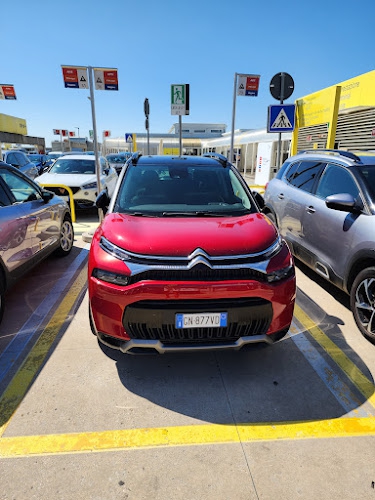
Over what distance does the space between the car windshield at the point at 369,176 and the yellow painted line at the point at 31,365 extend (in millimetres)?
3568

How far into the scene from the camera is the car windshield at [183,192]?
128 inches

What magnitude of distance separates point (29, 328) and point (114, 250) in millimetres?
1681

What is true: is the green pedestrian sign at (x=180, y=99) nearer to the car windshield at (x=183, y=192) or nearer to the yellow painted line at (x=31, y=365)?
the car windshield at (x=183, y=192)

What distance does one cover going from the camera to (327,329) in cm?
359

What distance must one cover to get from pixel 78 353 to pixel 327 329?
254cm

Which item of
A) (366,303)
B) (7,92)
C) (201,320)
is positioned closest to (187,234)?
(201,320)

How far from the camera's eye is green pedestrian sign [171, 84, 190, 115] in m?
9.48

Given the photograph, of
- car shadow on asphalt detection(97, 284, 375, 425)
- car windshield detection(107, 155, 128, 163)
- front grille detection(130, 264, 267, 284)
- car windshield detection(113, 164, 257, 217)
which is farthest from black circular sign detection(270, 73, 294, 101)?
car windshield detection(107, 155, 128, 163)

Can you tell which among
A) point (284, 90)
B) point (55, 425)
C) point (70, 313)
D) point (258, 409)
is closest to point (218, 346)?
point (258, 409)

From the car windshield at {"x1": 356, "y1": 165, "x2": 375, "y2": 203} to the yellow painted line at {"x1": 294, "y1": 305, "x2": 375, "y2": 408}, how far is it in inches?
57.8

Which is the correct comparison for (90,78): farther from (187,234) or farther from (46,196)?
(187,234)

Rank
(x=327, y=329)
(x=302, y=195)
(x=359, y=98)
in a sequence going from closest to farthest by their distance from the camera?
1. (x=327, y=329)
2. (x=302, y=195)
3. (x=359, y=98)

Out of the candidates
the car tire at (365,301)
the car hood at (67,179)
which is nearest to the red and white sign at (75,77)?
the car hood at (67,179)

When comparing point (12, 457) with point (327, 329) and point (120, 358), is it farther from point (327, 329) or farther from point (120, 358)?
point (327, 329)
